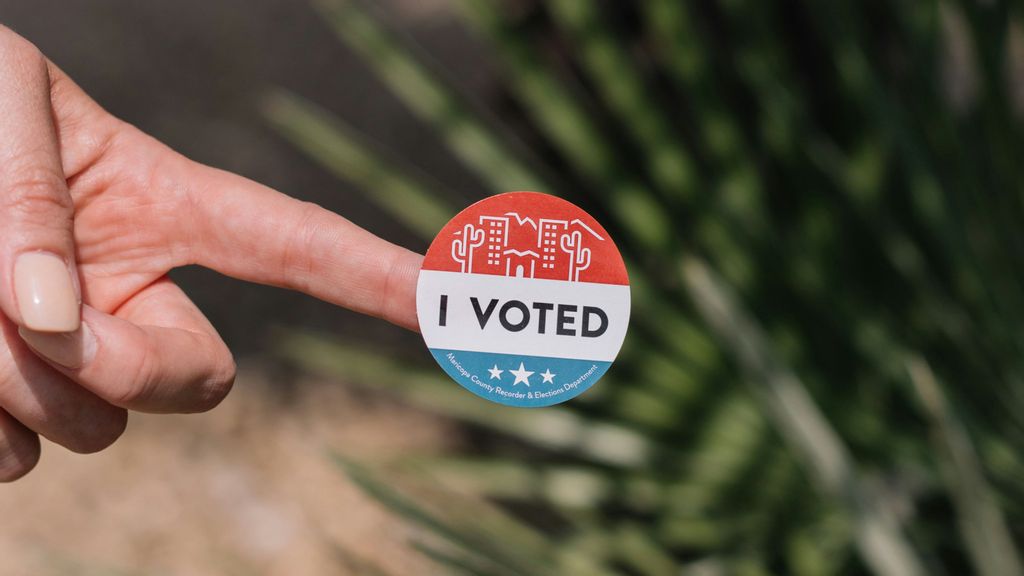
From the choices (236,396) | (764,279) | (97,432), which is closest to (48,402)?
(97,432)

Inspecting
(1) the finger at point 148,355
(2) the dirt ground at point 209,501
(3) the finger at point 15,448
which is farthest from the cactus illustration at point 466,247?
(2) the dirt ground at point 209,501

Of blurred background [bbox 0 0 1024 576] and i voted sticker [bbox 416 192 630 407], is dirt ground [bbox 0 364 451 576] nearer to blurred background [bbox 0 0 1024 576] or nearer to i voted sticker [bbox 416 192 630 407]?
blurred background [bbox 0 0 1024 576]

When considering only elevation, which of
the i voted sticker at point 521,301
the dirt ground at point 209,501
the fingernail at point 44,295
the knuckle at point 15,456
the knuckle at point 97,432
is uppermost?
the i voted sticker at point 521,301

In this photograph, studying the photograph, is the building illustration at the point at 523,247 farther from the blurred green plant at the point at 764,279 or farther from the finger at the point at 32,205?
the blurred green plant at the point at 764,279

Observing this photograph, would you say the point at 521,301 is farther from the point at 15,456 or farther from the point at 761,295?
the point at 761,295

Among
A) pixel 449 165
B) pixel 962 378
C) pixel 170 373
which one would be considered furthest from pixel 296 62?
pixel 170 373

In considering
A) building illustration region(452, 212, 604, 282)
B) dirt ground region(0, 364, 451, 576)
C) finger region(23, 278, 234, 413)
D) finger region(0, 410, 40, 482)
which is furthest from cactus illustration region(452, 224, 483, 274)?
dirt ground region(0, 364, 451, 576)
